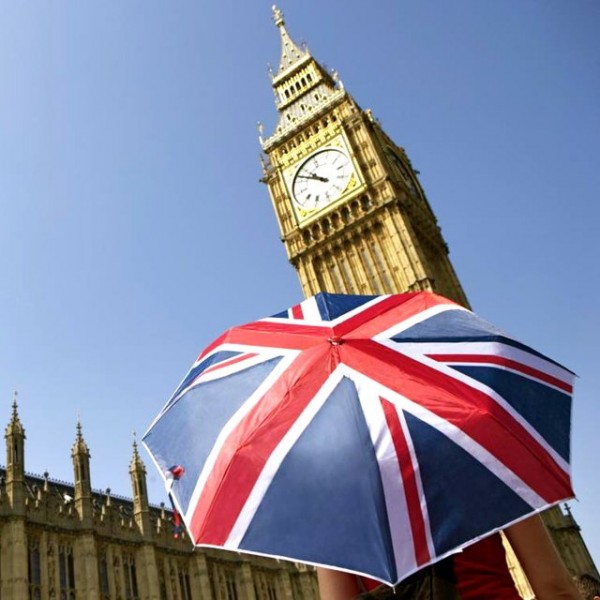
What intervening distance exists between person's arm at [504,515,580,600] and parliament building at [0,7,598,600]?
24169 millimetres

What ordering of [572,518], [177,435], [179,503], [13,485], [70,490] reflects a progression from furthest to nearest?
[572,518] → [70,490] → [13,485] → [177,435] → [179,503]

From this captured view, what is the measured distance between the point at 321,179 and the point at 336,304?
4218 centimetres

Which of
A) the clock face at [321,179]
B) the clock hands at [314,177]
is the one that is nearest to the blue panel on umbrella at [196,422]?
the clock face at [321,179]

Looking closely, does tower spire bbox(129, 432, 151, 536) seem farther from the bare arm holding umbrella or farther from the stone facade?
the bare arm holding umbrella

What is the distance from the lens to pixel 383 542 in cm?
270

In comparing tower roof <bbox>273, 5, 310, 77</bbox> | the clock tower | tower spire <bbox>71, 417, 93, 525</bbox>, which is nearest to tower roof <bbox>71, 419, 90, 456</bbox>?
tower spire <bbox>71, 417, 93, 525</bbox>

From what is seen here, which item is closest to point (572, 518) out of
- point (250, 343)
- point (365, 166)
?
point (365, 166)

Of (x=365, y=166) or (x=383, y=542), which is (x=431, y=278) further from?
(x=383, y=542)

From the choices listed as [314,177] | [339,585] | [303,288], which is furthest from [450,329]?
[314,177]

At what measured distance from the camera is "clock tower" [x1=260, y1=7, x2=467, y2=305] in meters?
40.7

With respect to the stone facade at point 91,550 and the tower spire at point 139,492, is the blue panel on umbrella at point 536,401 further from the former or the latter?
the tower spire at point 139,492

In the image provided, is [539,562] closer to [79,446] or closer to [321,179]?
[79,446]

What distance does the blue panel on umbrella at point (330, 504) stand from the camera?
272cm

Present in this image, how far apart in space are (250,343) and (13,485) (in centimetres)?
2551
